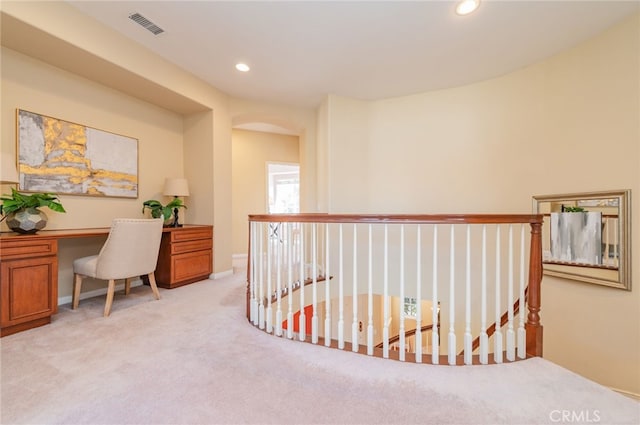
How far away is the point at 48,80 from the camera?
2684 millimetres

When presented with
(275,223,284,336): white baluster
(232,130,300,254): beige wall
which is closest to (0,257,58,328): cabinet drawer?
(275,223,284,336): white baluster

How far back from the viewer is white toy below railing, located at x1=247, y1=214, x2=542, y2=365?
1.75 m

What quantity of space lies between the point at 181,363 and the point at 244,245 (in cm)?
411

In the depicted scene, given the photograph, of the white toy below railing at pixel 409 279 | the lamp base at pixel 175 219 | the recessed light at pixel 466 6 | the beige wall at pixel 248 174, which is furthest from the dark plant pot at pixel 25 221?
the recessed light at pixel 466 6

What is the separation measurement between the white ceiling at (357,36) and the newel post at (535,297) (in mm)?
1994

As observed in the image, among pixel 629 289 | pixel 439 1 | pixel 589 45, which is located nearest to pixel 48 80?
pixel 439 1

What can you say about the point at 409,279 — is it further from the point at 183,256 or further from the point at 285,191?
the point at 285,191

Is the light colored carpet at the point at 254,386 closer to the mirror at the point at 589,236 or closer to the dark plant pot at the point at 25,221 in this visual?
→ the dark plant pot at the point at 25,221

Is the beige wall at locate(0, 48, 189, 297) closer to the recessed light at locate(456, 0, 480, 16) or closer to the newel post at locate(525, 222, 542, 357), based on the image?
the recessed light at locate(456, 0, 480, 16)

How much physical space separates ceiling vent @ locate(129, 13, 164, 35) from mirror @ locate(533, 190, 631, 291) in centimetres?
444

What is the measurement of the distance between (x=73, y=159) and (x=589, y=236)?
543 cm

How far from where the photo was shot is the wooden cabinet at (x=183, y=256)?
3311 millimetres

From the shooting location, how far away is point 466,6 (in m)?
2.27

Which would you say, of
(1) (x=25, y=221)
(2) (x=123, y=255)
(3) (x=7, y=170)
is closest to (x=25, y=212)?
(1) (x=25, y=221)
